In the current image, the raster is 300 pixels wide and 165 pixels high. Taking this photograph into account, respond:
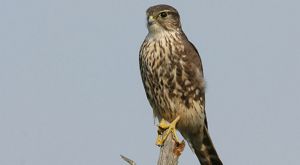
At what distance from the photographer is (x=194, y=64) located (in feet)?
25.7

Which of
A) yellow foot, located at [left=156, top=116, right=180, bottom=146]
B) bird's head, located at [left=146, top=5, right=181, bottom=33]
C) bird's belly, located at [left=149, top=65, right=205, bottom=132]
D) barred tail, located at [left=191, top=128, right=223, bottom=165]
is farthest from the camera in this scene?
barred tail, located at [left=191, top=128, right=223, bottom=165]

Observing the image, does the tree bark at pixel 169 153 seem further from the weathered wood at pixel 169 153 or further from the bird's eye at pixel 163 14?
the bird's eye at pixel 163 14

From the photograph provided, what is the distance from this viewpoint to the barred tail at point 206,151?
8250 mm

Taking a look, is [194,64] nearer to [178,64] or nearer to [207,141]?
[178,64]

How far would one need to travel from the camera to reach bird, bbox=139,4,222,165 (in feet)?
25.1

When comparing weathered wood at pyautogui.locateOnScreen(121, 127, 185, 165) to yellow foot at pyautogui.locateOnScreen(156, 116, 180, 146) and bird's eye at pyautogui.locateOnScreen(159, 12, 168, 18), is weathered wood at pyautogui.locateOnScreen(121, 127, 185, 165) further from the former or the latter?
bird's eye at pyautogui.locateOnScreen(159, 12, 168, 18)

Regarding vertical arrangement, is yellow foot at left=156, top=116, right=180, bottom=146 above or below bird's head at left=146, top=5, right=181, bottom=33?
below

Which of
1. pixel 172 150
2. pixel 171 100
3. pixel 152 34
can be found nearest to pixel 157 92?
pixel 171 100

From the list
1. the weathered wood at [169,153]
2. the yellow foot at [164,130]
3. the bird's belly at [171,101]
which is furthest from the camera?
the bird's belly at [171,101]

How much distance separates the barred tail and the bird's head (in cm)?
137

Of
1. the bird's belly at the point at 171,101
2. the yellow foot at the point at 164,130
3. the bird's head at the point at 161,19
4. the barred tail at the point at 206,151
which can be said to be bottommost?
the barred tail at the point at 206,151

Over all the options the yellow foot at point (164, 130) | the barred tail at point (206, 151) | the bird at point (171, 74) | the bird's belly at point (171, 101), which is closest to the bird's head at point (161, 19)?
the bird at point (171, 74)

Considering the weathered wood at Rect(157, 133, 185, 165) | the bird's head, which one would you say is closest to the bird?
the bird's head

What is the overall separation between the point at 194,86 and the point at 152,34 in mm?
798
